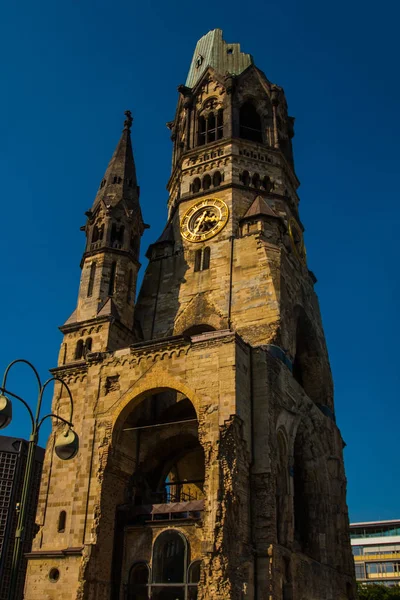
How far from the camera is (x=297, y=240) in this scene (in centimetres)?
4097

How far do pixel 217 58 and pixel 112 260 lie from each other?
68.8 feet

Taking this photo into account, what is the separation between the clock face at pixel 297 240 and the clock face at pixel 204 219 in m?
4.68

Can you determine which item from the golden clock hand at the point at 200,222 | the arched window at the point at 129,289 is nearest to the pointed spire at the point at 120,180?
the golden clock hand at the point at 200,222

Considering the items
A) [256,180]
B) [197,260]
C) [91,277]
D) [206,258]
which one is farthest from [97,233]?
[256,180]

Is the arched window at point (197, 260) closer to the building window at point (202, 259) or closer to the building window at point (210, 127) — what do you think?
the building window at point (202, 259)

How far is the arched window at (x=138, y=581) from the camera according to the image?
26.1 m

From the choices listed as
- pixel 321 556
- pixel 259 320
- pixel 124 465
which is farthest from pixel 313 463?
pixel 124 465

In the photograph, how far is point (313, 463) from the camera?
1310 inches

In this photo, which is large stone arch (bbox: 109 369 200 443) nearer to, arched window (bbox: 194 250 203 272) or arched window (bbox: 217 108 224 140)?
arched window (bbox: 194 250 203 272)

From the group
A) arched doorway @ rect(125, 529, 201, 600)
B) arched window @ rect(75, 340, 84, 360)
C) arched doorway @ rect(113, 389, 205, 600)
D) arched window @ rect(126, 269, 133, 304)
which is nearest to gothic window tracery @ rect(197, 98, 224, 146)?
arched window @ rect(126, 269, 133, 304)

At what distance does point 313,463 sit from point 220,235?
14.0 meters

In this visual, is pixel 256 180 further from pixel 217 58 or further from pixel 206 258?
pixel 217 58

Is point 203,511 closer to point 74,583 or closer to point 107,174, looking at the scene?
point 74,583

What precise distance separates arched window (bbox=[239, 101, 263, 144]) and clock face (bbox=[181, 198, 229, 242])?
7.20 metres
